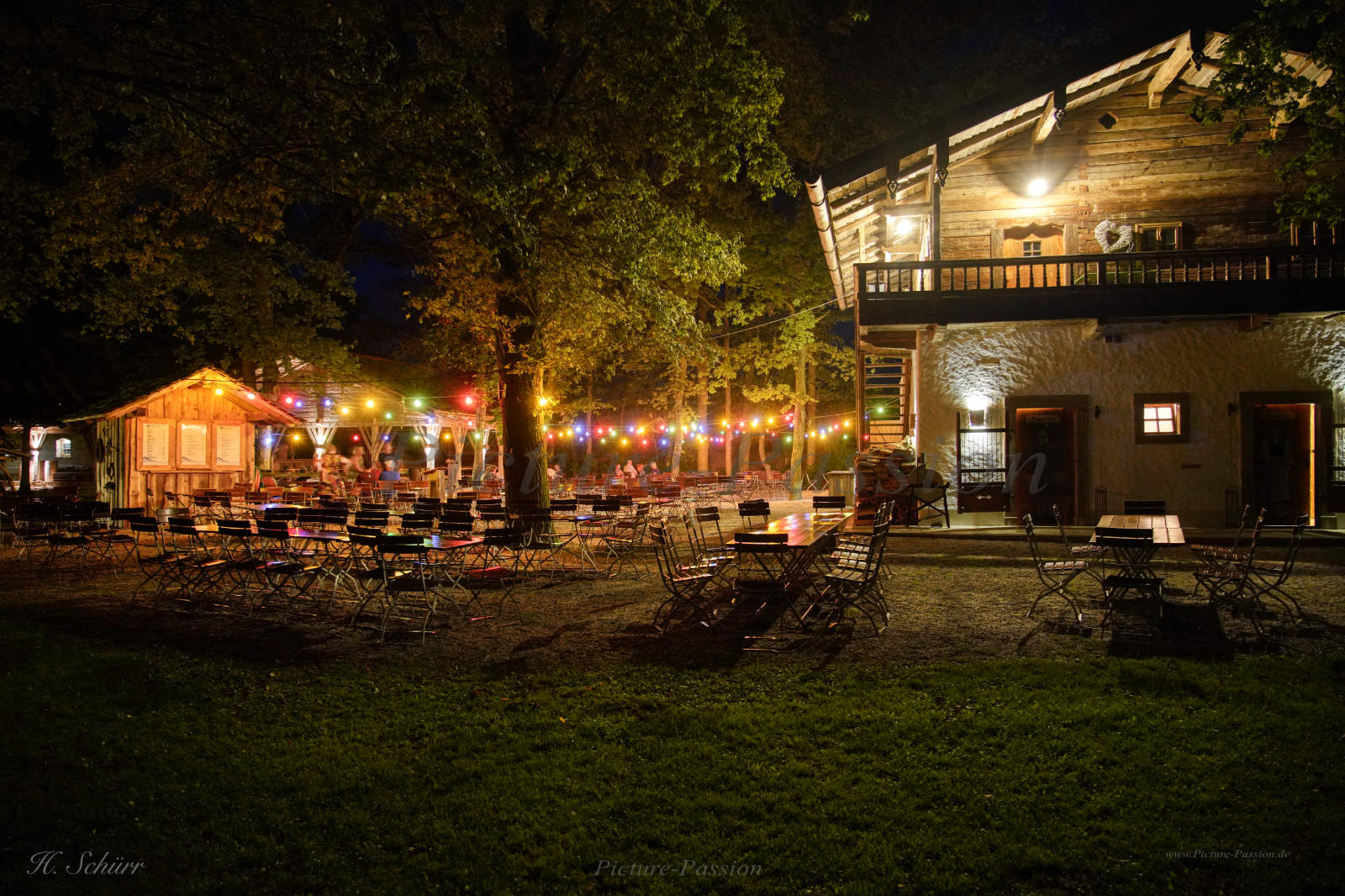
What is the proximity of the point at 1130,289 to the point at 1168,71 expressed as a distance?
500 cm

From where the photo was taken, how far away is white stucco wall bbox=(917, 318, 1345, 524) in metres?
13.8

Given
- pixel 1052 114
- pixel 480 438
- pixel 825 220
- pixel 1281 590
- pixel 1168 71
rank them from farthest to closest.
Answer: pixel 480 438 < pixel 825 220 < pixel 1168 71 < pixel 1052 114 < pixel 1281 590

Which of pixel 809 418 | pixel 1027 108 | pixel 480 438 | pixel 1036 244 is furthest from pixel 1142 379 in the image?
A: pixel 480 438

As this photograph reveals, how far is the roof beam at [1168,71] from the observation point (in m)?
13.9

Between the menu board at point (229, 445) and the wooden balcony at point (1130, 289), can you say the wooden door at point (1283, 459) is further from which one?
the menu board at point (229, 445)

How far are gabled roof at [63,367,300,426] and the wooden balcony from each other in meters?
14.9

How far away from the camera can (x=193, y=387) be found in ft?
57.6

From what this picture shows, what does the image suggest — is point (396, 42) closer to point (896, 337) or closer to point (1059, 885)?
point (896, 337)

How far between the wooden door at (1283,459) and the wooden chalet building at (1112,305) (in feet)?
0.11

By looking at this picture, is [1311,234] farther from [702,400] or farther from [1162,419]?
[702,400]

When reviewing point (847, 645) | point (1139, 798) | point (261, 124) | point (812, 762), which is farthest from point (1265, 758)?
point (261, 124)

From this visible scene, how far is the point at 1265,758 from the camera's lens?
3.93 metres

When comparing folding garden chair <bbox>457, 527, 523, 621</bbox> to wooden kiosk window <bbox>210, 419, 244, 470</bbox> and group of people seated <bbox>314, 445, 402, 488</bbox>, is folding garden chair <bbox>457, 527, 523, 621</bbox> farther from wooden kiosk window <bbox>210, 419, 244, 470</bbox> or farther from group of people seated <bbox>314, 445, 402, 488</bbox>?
wooden kiosk window <bbox>210, 419, 244, 470</bbox>

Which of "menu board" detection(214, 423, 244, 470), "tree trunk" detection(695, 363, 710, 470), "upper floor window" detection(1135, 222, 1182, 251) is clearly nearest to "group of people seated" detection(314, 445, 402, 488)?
"menu board" detection(214, 423, 244, 470)
